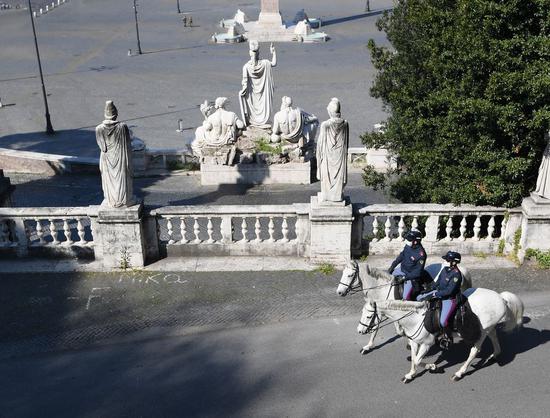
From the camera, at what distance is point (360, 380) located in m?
9.69

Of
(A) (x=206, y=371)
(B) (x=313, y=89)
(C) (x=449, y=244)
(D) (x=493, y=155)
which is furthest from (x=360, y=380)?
(B) (x=313, y=89)

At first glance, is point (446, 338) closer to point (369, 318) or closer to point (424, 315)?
point (424, 315)

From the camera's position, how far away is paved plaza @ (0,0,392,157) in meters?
28.7

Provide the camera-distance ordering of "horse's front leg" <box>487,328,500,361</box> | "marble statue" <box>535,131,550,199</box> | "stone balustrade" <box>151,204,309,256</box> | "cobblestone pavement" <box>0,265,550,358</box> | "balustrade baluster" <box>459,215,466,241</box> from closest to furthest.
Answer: "horse's front leg" <box>487,328,500,361</box>
"cobblestone pavement" <box>0,265,550,358</box>
"marble statue" <box>535,131,550,199</box>
"balustrade baluster" <box>459,215,466,241</box>
"stone balustrade" <box>151,204,309,256</box>

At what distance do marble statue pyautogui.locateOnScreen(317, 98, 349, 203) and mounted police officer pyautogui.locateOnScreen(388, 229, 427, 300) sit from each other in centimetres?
275

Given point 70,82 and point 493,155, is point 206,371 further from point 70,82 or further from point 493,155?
point 70,82

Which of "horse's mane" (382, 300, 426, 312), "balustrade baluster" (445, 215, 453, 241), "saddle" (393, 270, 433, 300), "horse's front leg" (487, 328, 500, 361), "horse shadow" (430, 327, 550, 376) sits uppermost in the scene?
"balustrade baluster" (445, 215, 453, 241)

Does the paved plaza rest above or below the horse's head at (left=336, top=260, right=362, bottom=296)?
above

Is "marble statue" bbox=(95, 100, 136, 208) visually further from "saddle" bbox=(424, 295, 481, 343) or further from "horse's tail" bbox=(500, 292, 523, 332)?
"horse's tail" bbox=(500, 292, 523, 332)

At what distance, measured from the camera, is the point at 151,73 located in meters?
38.4

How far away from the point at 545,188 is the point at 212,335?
7092 millimetres

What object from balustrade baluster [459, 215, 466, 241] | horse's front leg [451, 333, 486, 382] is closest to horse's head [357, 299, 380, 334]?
horse's front leg [451, 333, 486, 382]

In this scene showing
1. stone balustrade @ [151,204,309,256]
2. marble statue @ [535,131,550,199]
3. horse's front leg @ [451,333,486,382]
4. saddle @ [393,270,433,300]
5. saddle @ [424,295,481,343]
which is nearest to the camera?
saddle @ [424,295,481,343]

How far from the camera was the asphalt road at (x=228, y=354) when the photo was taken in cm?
924
